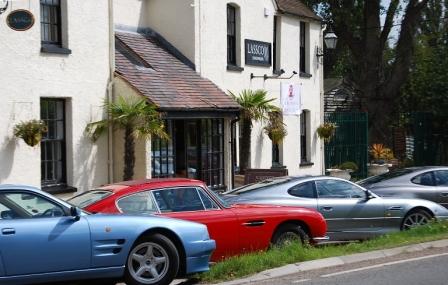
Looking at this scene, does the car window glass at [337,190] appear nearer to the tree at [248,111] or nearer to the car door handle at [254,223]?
the car door handle at [254,223]

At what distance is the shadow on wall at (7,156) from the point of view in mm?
14594

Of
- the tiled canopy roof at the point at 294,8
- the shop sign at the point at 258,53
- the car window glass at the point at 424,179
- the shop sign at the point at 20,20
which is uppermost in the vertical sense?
the tiled canopy roof at the point at 294,8

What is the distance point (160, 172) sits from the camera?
18.4 m

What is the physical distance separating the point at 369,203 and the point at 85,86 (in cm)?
695

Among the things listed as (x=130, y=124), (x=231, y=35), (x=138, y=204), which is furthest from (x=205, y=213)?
(x=231, y=35)

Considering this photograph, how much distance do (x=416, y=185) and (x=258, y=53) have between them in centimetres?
848

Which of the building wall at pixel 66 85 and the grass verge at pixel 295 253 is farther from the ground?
the building wall at pixel 66 85

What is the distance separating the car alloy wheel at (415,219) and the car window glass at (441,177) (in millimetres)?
2495

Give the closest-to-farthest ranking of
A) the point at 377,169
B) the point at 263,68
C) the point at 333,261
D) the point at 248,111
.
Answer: the point at 333,261, the point at 248,111, the point at 263,68, the point at 377,169

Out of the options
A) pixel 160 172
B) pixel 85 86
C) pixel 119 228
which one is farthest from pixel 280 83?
pixel 119 228

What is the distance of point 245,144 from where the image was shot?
21.4m

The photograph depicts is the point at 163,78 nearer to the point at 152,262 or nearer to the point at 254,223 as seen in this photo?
the point at 254,223

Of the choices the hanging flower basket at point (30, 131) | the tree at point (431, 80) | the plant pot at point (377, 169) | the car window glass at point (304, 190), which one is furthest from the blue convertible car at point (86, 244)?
the tree at point (431, 80)

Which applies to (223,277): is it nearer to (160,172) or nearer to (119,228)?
(119,228)
